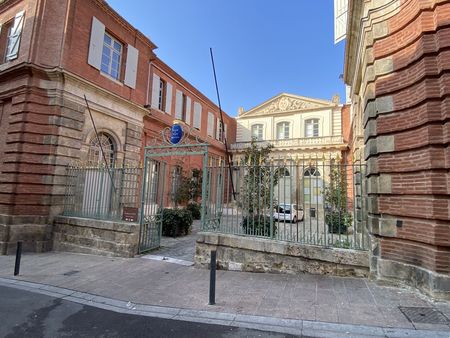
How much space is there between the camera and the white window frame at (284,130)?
1072 inches

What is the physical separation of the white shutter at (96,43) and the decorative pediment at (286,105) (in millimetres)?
19651

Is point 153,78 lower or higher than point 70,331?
higher

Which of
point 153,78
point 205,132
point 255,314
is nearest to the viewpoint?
point 255,314

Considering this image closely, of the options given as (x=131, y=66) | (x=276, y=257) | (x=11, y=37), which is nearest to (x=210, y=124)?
(x=131, y=66)

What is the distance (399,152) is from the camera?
4.91m

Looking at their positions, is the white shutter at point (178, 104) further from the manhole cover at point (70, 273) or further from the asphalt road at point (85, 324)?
the asphalt road at point (85, 324)

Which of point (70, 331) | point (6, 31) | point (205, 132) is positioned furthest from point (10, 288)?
point (205, 132)

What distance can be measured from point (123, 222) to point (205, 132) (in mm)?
15030

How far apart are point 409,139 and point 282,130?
23.2 metres

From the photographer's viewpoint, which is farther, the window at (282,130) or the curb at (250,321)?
the window at (282,130)

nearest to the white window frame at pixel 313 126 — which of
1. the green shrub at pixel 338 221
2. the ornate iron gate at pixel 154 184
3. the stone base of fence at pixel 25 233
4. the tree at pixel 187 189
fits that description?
the tree at pixel 187 189

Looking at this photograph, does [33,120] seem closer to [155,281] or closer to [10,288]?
[10,288]

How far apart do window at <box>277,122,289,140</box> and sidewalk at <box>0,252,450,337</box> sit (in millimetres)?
22580

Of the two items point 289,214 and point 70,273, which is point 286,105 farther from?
point 70,273
